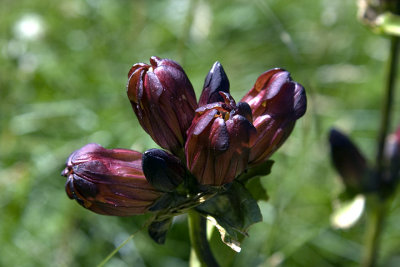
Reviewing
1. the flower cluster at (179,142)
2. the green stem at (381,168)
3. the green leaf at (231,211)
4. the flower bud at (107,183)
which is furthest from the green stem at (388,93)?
the flower bud at (107,183)

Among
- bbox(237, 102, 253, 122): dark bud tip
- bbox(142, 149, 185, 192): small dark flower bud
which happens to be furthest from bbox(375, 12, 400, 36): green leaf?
bbox(142, 149, 185, 192): small dark flower bud

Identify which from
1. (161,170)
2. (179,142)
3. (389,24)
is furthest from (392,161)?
(161,170)

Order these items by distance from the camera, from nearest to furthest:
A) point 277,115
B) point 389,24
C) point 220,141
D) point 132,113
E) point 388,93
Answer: point 220,141, point 277,115, point 389,24, point 388,93, point 132,113

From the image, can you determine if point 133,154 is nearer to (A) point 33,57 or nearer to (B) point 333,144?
(B) point 333,144

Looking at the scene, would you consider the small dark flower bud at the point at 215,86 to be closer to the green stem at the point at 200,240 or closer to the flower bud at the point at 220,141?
the flower bud at the point at 220,141

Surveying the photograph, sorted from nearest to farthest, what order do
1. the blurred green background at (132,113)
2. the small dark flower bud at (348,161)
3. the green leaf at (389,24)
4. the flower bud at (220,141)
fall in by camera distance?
the flower bud at (220,141)
the green leaf at (389,24)
the small dark flower bud at (348,161)
the blurred green background at (132,113)

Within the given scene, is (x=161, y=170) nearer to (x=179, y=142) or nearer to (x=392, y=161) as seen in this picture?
(x=179, y=142)
